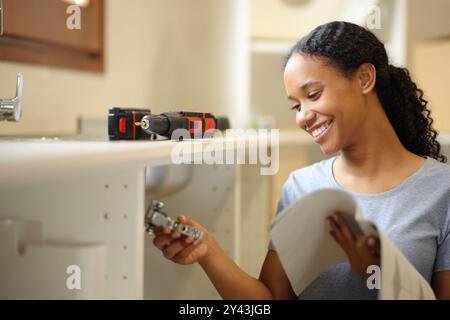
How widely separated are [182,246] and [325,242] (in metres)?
0.20

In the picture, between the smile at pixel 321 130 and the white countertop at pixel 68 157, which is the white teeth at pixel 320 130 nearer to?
the smile at pixel 321 130

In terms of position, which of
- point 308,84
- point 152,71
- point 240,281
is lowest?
point 240,281

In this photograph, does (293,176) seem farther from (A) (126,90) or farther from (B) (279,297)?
(A) (126,90)

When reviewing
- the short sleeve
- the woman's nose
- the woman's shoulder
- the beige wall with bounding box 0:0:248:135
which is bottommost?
the short sleeve

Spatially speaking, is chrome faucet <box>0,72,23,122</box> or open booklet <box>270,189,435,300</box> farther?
chrome faucet <box>0,72,23,122</box>

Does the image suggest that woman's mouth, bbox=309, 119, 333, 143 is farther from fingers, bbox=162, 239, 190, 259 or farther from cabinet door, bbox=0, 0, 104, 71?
cabinet door, bbox=0, 0, 104, 71

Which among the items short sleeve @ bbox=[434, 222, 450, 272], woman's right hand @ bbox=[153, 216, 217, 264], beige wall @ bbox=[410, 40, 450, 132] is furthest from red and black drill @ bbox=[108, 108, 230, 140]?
beige wall @ bbox=[410, 40, 450, 132]

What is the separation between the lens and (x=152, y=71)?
1.21 meters

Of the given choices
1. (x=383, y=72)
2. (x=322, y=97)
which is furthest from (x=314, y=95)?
(x=383, y=72)

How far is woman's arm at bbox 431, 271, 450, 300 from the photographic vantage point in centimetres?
65

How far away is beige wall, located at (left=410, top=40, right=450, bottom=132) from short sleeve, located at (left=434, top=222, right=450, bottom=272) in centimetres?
40

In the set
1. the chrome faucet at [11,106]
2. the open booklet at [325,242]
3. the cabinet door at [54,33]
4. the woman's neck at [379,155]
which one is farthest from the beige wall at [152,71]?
the open booklet at [325,242]

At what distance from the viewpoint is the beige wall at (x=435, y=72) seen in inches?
42.8

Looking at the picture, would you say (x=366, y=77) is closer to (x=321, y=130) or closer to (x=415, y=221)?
(x=321, y=130)
